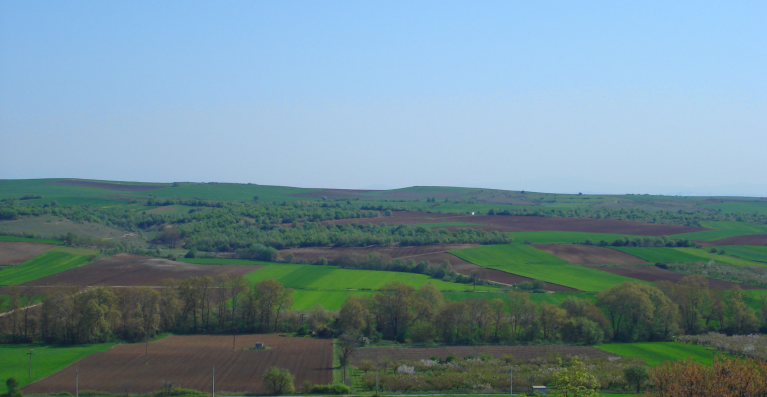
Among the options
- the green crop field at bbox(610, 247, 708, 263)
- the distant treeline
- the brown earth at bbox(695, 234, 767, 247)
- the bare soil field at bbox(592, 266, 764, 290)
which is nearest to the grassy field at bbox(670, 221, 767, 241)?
the brown earth at bbox(695, 234, 767, 247)

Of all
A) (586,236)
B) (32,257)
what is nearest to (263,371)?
(32,257)

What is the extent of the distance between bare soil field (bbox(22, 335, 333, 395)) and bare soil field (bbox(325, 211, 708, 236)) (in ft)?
→ 226

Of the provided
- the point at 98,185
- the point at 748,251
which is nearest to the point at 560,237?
the point at 748,251

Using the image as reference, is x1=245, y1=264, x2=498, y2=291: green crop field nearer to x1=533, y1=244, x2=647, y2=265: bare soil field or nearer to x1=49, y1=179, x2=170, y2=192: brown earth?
x1=533, y1=244, x2=647, y2=265: bare soil field

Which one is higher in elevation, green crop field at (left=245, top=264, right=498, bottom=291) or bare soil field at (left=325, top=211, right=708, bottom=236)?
bare soil field at (left=325, top=211, right=708, bottom=236)

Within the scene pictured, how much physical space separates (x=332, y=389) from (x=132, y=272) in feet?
151

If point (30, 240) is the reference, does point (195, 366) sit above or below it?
below

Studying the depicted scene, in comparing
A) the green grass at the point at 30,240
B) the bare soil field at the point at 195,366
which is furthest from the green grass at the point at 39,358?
the green grass at the point at 30,240

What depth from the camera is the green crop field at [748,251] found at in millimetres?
83312

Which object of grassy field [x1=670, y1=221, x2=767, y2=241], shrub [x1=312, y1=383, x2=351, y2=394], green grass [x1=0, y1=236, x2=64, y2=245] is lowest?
shrub [x1=312, y1=383, x2=351, y2=394]

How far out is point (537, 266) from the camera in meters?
79.4

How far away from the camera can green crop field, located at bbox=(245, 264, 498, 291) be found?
226 feet

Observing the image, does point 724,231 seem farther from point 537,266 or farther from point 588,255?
point 537,266

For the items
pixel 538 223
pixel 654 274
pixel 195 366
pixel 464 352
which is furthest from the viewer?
pixel 538 223
